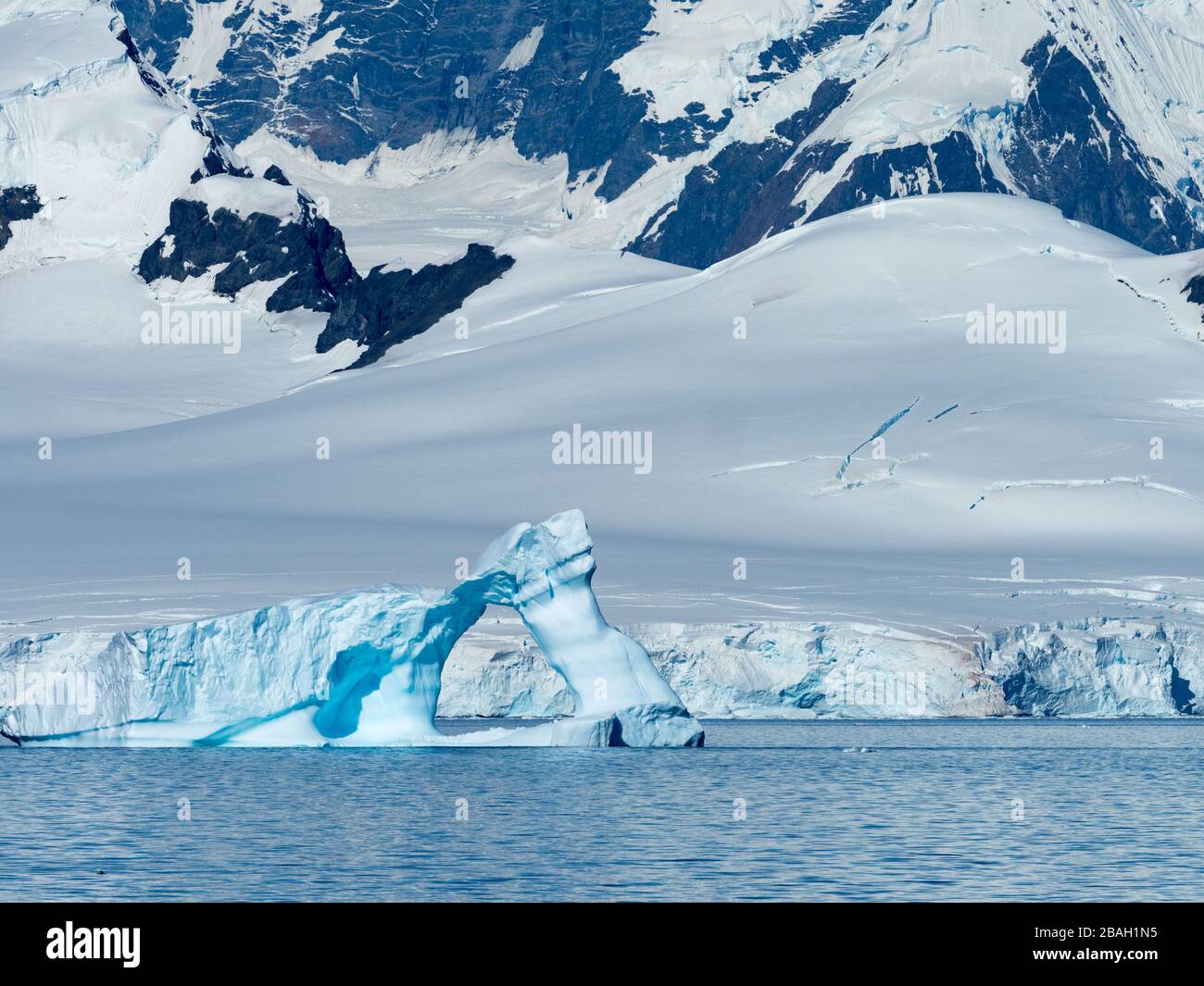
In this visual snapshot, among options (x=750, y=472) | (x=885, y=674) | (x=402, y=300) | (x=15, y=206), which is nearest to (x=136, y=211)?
(x=15, y=206)

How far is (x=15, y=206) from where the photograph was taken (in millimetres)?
196000

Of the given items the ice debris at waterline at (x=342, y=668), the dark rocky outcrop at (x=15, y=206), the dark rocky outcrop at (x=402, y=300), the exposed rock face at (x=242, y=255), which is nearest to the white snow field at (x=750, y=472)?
the ice debris at waterline at (x=342, y=668)

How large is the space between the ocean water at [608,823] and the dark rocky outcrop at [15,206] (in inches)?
5533

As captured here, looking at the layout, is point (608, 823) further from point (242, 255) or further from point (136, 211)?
point (136, 211)

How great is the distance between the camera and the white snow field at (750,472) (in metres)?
69.1

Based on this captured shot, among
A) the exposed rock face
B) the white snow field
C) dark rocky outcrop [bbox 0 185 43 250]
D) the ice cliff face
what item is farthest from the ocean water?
dark rocky outcrop [bbox 0 185 43 250]

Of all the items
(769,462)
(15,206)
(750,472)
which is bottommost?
(750,472)

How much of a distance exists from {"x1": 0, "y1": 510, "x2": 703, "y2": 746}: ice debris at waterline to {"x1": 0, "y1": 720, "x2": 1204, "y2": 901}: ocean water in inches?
38.8

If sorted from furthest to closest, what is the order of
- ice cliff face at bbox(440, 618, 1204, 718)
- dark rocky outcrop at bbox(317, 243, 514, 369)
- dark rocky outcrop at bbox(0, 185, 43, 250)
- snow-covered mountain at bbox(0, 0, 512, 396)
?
dark rocky outcrop at bbox(0, 185, 43, 250), snow-covered mountain at bbox(0, 0, 512, 396), dark rocky outcrop at bbox(317, 243, 514, 369), ice cliff face at bbox(440, 618, 1204, 718)

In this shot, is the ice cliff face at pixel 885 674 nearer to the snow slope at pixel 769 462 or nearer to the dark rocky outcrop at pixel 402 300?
the snow slope at pixel 769 462

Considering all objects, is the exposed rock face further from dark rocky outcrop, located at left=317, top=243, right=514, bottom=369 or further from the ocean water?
the ocean water

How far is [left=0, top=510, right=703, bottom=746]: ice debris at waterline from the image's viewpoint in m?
52.9

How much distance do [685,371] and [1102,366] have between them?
20908 millimetres

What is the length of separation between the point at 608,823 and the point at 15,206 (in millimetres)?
162355
